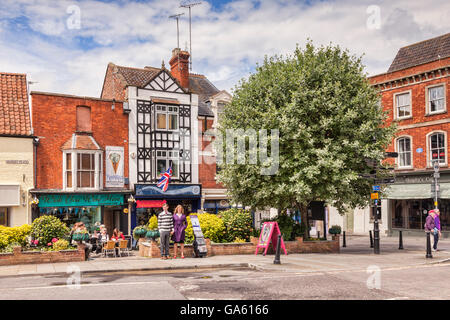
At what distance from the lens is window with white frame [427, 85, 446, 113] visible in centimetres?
2930

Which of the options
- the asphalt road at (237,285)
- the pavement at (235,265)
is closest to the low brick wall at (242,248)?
the pavement at (235,265)

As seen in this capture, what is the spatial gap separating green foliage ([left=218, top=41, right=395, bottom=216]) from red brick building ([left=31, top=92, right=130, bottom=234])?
8918mm

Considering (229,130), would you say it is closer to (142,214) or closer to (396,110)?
(142,214)

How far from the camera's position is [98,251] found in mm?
19188

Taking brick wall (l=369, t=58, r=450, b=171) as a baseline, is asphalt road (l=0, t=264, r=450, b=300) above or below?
below

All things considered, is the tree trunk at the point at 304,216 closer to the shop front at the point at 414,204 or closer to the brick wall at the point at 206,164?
the brick wall at the point at 206,164

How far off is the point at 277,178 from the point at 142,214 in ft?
38.0

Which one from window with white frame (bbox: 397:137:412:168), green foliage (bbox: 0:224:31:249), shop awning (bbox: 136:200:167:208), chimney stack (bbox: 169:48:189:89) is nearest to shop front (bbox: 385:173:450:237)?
window with white frame (bbox: 397:137:412:168)

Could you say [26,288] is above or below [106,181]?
below

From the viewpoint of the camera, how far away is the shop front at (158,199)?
26.5 meters

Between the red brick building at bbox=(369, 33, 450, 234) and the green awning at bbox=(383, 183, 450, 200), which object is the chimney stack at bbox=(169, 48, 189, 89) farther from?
the green awning at bbox=(383, 183, 450, 200)

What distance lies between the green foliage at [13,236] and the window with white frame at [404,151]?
82.0 feet

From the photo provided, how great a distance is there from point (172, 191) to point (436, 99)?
60.6 feet
